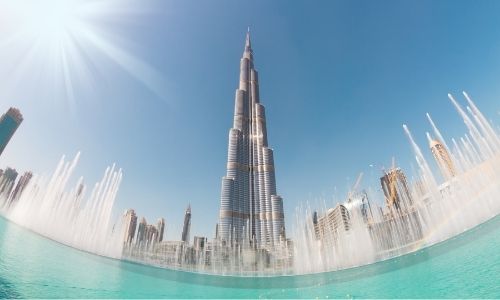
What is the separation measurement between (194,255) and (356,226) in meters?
113

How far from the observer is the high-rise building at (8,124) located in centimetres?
13675

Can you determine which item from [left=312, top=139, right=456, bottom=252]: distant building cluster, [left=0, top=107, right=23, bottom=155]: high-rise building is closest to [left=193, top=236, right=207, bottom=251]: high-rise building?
[left=312, top=139, right=456, bottom=252]: distant building cluster

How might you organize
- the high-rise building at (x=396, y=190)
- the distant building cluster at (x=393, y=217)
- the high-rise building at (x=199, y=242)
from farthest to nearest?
the high-rise building at (x=199, y=242) < the high-rise building at (x=396, y=190) < the distant building cluster at (x=393, y=217)

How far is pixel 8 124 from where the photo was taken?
140500mm

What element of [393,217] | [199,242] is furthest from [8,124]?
[393,217]

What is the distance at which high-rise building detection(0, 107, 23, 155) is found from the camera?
449 feet

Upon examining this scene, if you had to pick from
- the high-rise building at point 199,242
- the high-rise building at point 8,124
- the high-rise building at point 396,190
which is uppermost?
the high-rise building at point 8,124

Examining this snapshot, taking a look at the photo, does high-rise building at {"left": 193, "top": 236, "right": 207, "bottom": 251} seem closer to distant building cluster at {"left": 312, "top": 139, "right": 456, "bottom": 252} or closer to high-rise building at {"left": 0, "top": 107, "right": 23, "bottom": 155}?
distant building cluster at {"left": 312, "top": 139, "right": 456, "bottom": 252}

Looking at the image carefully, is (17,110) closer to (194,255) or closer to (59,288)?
(194,255)

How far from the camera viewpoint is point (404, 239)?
325ft

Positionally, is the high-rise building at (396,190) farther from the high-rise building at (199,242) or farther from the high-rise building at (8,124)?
the high-rise building at (8,124)

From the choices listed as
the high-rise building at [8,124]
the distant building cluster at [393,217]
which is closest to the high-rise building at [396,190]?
the distant building cluster at [393,217]

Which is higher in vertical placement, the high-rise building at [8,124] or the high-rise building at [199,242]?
the high-rise building at [8,124]

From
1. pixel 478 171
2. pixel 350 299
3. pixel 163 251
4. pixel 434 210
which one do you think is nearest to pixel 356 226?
pixel 434 210
